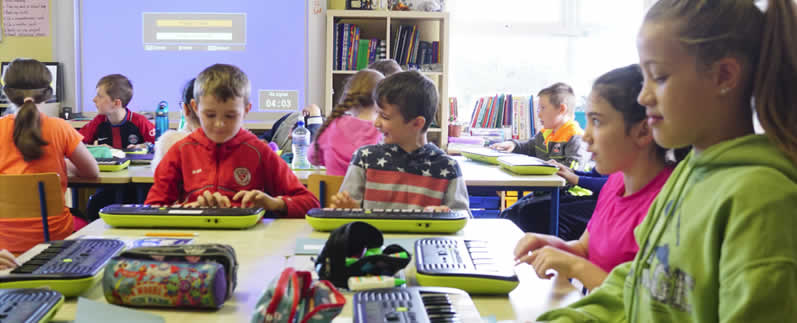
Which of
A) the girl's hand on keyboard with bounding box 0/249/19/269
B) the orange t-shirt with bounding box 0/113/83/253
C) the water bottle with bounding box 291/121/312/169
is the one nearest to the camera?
the girl's hand on keyboard with bounding box 0/249/19/269

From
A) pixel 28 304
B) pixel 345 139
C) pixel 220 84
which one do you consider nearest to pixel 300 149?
pixel 345 139

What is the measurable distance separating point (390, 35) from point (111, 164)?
251 centimetres

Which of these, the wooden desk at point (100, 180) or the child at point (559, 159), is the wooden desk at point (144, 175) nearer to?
the wooden desk at point (100, 180)

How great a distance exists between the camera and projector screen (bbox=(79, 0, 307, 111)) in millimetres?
5047

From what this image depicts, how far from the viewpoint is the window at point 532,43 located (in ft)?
17.5

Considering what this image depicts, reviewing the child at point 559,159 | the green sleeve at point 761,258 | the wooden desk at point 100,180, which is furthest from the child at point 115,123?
the green sleeve at point 761,258

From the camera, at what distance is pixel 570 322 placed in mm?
862

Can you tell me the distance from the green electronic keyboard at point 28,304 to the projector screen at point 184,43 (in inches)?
169

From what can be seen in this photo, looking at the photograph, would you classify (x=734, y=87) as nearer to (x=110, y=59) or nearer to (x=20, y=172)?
(x=20, y=172)

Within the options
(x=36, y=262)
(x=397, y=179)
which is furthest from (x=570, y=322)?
(x=397, y=179)

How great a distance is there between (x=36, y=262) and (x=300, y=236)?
55 cm

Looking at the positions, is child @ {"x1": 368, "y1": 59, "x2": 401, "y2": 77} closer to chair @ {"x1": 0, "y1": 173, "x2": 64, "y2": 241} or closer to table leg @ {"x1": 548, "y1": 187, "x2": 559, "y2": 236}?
table leg @ {"x1": 548, "y1": 187, "x2": 559, "y2": 236}

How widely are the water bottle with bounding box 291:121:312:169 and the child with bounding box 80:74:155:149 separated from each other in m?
1.15

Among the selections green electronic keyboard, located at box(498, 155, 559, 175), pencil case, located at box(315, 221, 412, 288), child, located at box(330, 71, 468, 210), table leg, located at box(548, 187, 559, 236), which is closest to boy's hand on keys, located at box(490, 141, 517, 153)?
green electronic keyboard, located at box(498, 155, 559, 175)
